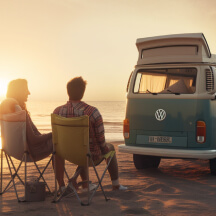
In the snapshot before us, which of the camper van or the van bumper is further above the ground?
the camper van

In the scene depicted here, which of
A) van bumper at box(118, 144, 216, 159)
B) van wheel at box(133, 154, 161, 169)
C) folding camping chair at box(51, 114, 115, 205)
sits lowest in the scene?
van wheel at box(133, 154, 161, 169)

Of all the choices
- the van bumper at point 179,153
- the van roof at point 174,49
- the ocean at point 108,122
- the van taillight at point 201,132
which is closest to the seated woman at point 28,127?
the van bumper at point 179,153

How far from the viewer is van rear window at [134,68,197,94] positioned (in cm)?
822

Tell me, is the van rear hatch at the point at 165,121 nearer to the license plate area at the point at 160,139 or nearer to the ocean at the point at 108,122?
the license plate area at the point at 160,139

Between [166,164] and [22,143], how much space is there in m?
5.03

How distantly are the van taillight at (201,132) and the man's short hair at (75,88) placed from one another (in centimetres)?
280

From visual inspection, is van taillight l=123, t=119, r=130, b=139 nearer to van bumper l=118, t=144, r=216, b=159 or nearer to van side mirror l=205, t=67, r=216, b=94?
van bumper l=118, t=144, r=216, b=159

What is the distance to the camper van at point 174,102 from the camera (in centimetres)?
754

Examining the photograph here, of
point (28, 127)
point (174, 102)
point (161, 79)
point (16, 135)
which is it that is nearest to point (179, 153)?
point (174, 102)

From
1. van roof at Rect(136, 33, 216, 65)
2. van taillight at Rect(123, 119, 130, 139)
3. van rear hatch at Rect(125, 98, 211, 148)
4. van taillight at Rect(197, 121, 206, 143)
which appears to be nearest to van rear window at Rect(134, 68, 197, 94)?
van roof at Rect(136, 33, 216, 65)

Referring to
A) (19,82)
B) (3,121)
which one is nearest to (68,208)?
(3,121)

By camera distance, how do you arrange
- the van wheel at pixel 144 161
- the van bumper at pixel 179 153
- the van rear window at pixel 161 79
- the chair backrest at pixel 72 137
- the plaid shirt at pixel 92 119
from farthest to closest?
the van wheel at pixel 144 161 → the van rear window at pixel 161 79 → the van bumper at pixel 179 153 → the plaid shirt at pixel 92 119 → the chair backrest at pixel 72 137

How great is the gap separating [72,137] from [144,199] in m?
1.38

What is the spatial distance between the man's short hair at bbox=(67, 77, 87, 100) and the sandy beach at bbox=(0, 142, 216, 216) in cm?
145
